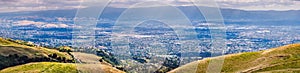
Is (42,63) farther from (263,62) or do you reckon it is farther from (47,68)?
(263,62)

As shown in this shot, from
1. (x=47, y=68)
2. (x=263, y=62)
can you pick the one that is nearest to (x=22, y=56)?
(x=47, y=68)

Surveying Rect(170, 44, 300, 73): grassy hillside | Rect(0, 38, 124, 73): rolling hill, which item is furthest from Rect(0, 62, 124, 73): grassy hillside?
Rect(170, 44, 300, 73): grassy hillside

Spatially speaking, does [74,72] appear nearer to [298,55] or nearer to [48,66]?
[48,66]

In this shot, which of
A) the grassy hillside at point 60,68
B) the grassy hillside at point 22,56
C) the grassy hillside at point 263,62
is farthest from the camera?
the grassy hillside at point 22,56

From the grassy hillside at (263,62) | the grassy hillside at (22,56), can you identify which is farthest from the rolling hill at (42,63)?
the grassy hillside at (263,62)

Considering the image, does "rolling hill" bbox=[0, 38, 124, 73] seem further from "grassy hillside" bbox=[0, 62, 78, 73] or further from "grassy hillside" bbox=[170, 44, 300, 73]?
"grassy hillside" bbox=[170, 44, 300, 73]

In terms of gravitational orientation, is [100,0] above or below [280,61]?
above

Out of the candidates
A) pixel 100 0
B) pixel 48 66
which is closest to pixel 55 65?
pixel 48 66

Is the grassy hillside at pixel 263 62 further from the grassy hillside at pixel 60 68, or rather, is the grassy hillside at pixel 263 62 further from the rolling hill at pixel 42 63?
the rolling hill at pixel 42 63
